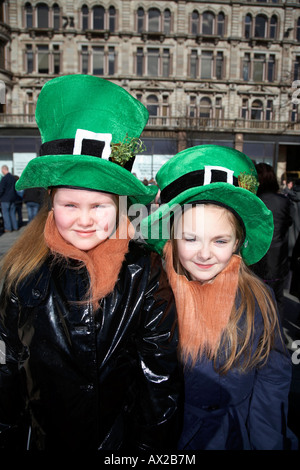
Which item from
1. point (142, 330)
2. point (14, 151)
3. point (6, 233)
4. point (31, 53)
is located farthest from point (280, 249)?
point (31, 53)

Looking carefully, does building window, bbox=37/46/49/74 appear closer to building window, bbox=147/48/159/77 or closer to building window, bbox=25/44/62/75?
building window, bbox=25/44/62/75

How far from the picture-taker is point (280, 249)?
3.35 meters

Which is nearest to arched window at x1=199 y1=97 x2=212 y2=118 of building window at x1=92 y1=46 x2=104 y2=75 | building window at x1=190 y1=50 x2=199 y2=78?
building window at x1=190 y1=50 x2=199 y2=78

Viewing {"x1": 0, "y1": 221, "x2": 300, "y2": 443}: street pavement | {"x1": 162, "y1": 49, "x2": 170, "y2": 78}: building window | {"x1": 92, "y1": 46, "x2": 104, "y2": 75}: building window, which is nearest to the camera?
{"x1": 0, "y1": 221, "x2": 300, "y2": 443}: street pavement

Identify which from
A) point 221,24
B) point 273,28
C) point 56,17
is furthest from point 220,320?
point 273,28

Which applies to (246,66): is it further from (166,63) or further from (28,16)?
(28,16)

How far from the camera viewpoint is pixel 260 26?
78.9 feet

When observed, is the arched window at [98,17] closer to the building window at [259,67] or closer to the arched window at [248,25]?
the arched window at [248,25]

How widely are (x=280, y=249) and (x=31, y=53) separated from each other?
2597 centimetres

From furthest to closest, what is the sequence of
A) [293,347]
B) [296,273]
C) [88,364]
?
1. [296,273]
2. [293,347]
3. [88,364]

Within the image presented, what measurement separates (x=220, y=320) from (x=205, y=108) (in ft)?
82.3

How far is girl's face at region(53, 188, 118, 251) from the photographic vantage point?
1.20 m

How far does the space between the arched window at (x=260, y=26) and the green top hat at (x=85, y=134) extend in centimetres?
2852

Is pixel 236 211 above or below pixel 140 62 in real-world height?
below
